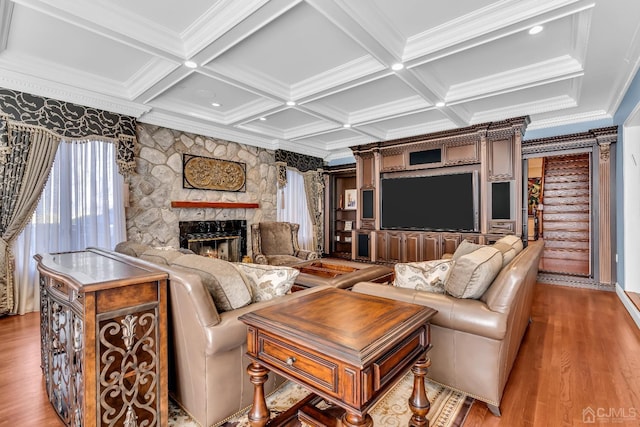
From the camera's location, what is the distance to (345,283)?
2857mm

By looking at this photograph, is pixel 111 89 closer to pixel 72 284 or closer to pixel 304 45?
pixel 304 45

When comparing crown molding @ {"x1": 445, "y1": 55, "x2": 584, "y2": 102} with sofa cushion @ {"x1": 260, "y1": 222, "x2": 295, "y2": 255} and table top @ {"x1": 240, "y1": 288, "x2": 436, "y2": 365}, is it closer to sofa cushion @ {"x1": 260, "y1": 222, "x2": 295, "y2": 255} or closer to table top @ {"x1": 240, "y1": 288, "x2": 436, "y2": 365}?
sofa cushion @ {"x1": 260, "y1": 222, "x2": 295, "y2": 255}

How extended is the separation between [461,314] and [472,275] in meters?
0.23

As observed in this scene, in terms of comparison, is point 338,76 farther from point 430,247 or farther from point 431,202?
point 430,247

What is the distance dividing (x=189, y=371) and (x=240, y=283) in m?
0.50

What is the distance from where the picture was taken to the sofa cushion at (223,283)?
5.36ft

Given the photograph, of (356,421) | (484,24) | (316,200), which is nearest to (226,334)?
(356,421)

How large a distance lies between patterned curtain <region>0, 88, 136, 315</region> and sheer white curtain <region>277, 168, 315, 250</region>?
3558 mm

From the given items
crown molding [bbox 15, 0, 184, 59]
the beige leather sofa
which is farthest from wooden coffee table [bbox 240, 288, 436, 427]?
crown molding [bbox 15, 0, 184, 59]

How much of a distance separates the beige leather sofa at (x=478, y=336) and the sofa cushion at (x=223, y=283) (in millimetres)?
983

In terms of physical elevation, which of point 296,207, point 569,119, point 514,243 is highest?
point 569,119

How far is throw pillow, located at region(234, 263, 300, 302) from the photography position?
72.7 inches

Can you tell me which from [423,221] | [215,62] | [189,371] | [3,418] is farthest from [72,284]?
[423,221]

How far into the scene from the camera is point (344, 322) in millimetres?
1233
